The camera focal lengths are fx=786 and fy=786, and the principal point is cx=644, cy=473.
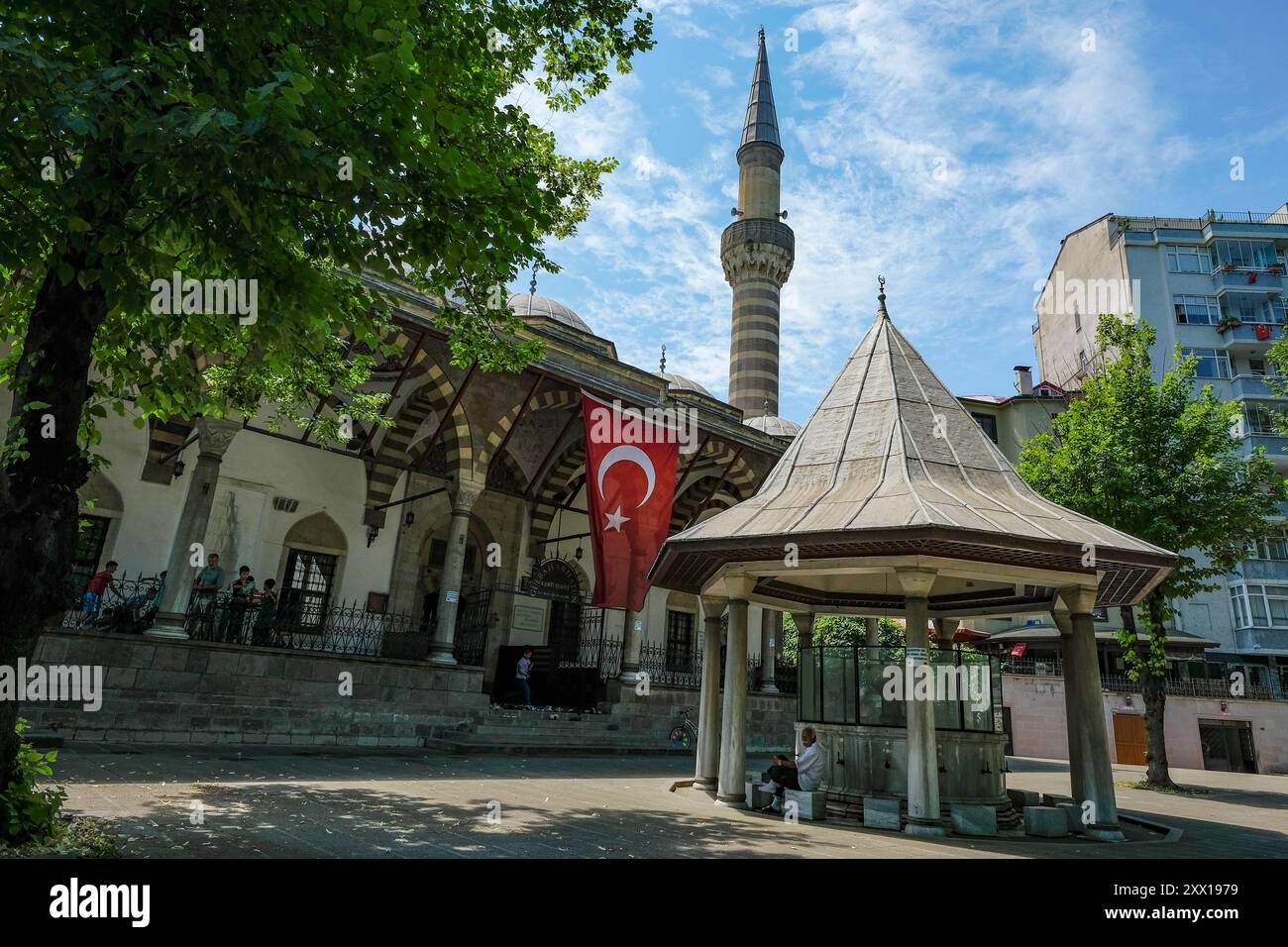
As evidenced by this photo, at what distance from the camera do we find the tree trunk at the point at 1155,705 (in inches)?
602

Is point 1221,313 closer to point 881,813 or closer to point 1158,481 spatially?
point 1158,481

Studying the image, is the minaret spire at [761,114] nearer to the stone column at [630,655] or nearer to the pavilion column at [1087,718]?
the stone column at [630,655]

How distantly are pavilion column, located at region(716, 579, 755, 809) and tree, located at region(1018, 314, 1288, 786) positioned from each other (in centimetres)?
1040

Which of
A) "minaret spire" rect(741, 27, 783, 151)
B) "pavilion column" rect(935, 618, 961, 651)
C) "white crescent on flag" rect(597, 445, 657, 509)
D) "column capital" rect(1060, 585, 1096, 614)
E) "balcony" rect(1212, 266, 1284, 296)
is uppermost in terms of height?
"minaret spire" rect(741, 27, 783, 151)

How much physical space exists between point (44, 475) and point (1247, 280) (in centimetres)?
→ 4292

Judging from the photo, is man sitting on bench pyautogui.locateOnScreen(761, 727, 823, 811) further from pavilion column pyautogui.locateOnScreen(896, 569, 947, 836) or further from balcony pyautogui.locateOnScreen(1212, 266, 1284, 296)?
balcony pyautogui.locateOnScreen(1212, 266, 1284, 296)

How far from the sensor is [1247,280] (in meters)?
34.3

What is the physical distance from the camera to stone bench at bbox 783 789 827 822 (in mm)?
8172

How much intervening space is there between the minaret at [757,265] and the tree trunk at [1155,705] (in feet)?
58.9

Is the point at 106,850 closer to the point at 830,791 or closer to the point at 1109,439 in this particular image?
the point at 830,791

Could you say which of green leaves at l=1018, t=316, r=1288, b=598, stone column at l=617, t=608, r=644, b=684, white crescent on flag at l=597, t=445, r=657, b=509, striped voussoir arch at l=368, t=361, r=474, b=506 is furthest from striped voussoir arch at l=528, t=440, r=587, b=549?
green leaves at l=1018, t=316, r=1288, b=598
